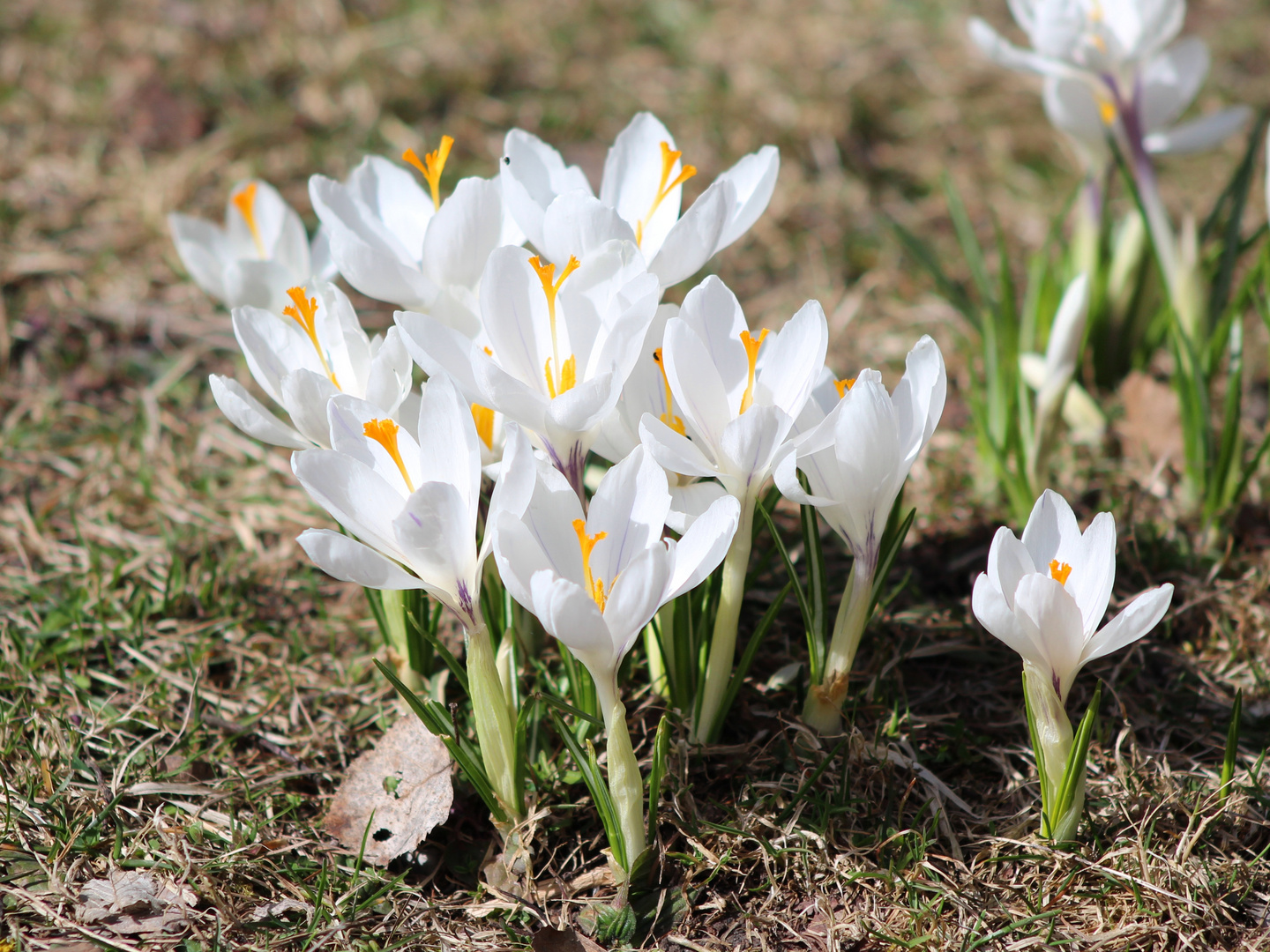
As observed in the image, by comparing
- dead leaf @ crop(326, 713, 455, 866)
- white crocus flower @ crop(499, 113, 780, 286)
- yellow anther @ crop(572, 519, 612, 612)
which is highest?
white crocus flower @ crop(499, 113, 780, 286)

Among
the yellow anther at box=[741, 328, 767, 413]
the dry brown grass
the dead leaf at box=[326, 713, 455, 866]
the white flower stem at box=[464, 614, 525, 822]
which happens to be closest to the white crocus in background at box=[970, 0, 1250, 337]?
the dry brown grass

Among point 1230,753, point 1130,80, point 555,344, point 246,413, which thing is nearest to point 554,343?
point 555,344

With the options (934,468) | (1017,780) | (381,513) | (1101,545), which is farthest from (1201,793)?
(381,513)

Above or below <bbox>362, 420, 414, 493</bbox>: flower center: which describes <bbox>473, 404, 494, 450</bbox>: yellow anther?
below

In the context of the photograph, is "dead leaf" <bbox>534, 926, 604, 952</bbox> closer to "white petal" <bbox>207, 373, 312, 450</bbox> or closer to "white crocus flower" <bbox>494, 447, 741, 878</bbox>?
"white crocus flower" <bbox>494, 447, 741, 878</bbox>

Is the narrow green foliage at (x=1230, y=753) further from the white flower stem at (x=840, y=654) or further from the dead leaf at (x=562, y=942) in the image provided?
the dead leaf at (x=562, y=942)

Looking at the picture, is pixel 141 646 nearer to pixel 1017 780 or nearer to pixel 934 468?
pixel 1017 780
